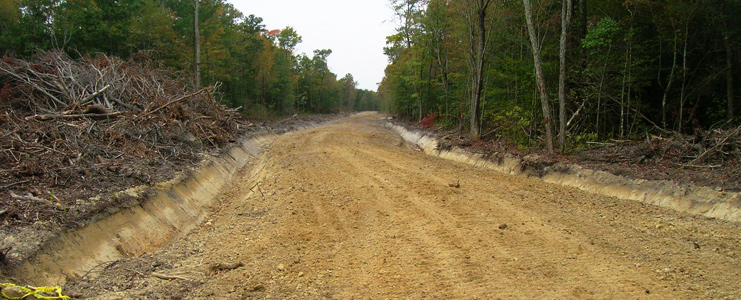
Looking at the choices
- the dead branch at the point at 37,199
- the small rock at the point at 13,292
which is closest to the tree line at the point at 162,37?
the dead branch at the point at 37,199

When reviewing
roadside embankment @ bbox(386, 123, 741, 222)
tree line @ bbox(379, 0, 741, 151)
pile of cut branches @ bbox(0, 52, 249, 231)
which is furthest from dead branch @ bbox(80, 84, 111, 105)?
tree line @ bbox(379, 0, 741, 151)

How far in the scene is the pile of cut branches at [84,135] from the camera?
16.9 ft

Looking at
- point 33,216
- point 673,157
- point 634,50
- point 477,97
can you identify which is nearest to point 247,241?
point 33,216

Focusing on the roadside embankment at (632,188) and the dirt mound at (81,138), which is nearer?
the dirt mound at (81,138)

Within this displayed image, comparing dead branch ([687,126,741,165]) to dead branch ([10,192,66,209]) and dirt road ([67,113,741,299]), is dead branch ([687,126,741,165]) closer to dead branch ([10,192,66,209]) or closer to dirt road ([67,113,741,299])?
dirt road ([67,113,741,299])

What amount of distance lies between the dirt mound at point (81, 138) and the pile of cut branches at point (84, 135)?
18mm

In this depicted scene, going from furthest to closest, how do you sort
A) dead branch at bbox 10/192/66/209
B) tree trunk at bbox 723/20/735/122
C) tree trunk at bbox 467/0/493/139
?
tree trunk at bbox 467/0/493/139
tree trunk at bbox 723/20/735/122
dead branch at bbox 10/192/66/209

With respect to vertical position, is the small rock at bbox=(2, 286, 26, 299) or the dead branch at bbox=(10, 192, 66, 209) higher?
the dead branch at bbox=(10, 192, 66, 209)

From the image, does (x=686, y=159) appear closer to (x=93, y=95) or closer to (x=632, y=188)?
(x=632, y=188)

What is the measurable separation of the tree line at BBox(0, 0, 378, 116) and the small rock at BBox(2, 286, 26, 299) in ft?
36.1

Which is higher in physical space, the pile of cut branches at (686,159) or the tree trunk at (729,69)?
the tree trunk at (729,69)

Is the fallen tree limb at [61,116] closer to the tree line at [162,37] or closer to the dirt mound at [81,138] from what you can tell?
the dirt mound at [81,138]

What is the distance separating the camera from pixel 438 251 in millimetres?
4590

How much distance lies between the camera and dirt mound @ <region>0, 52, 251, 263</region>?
4.78 m
